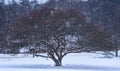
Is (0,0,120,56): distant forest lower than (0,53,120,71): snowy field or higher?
higher

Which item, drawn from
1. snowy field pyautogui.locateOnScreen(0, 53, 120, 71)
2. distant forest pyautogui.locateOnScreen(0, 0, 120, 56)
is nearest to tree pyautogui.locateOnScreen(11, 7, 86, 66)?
distant forest pyautogui.locateOnScreen(0, 0, 120, 56)

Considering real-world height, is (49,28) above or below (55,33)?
above

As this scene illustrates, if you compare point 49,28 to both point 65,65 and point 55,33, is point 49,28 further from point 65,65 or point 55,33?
point 65,65

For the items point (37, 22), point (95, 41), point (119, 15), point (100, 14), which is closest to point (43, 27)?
point (37, 22)

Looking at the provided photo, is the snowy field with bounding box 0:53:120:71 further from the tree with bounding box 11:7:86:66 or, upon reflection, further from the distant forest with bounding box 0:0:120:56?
the tree with bounding box 11:7:86:66

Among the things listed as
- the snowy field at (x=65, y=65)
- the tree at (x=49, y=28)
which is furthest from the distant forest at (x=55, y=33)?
the snowy field at (x=65, y=65)

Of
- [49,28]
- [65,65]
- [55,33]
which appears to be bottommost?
[65,65]

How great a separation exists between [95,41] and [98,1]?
48.6 m

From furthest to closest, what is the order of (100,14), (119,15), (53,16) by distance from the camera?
1. (100,14)
2. (119,15)
3. (53,16)

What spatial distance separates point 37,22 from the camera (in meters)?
32.4

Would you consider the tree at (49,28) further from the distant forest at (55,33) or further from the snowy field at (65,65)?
the snowy field at (65,65)

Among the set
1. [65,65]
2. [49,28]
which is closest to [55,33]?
[49,28]

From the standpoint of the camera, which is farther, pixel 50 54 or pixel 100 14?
pixel 100 14

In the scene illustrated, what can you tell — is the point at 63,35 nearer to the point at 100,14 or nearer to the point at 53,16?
the point at 53,16
